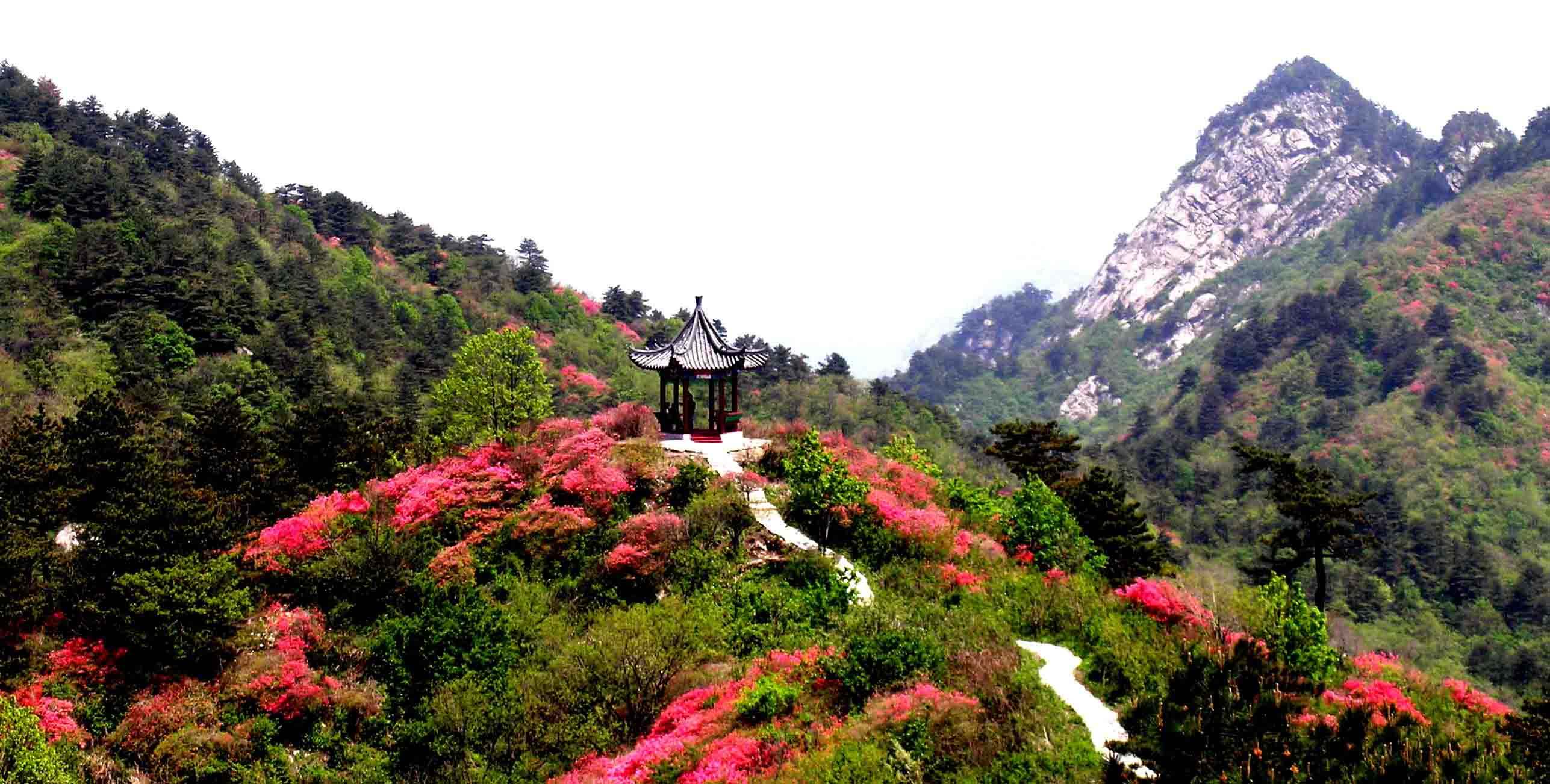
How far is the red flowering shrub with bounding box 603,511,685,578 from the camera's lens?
16781mm

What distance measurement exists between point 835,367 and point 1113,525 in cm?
4926

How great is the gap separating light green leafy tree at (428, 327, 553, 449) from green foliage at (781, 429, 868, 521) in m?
9.40

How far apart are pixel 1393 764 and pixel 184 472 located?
75.8 ft

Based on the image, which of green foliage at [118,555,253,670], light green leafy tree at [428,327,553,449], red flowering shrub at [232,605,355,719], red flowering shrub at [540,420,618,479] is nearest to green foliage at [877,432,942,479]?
red flowering shrub at [540,420,618,479]

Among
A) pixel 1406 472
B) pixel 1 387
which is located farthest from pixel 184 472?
pixel 1406 472

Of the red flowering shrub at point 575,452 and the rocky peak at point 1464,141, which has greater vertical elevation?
the rocky peak at point 1464,141

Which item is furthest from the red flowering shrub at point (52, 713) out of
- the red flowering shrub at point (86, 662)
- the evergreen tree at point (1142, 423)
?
the evergreen tree at point (1142, 423)

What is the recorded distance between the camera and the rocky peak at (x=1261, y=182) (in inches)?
4788

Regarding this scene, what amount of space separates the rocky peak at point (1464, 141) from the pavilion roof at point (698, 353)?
10752 cm

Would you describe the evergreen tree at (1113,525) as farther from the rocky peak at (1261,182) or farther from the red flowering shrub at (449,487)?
the rocky peak at (1261,182)

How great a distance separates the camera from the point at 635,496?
19281 millimetres

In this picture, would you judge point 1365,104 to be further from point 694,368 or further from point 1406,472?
point 694,368

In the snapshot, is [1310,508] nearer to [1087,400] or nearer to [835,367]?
[835,367]

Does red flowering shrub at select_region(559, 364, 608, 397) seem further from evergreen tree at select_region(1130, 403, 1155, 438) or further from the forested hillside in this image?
evergreen tree at select_region(1130, 403, 1155, 438)
